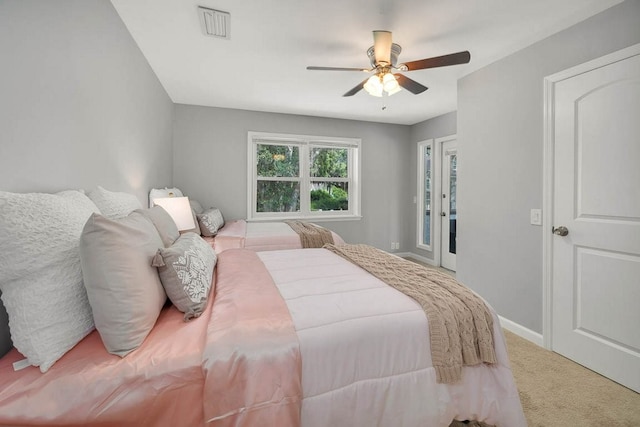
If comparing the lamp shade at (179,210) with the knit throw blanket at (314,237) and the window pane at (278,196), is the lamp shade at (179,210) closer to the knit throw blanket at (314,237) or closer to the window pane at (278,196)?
the knit throw blanket at (314,237)

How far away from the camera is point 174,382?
88 cm

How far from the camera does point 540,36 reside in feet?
7.37

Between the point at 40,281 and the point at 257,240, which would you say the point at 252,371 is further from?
the point at 257,240

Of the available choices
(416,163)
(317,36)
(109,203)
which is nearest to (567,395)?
(109,203)

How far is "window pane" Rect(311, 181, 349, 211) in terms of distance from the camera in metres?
4.89

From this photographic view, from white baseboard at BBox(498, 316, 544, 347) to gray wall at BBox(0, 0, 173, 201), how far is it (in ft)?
11.2

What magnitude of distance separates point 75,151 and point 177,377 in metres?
1.36

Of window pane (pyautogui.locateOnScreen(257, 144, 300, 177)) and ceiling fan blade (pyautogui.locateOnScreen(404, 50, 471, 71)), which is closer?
ceiling fan blade (pyautogui.locateOnScreen(404, 50, 471, 71))

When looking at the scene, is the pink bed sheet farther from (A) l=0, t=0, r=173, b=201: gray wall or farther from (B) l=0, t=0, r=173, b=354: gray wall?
(A) l=0, t=0, r=173, b=201: gray wall

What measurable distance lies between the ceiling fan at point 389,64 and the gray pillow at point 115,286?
1.87 m

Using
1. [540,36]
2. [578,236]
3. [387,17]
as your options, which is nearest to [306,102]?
[387,17]

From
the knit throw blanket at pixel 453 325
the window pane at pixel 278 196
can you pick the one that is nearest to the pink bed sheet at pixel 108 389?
the knit throw blanket at pixel 453 325

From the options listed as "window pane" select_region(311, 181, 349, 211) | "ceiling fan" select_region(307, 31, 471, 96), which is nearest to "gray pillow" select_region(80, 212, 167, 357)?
"ceiling fan" select_region(307, 31, 471, 96)

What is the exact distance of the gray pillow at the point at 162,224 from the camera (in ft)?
4.89
